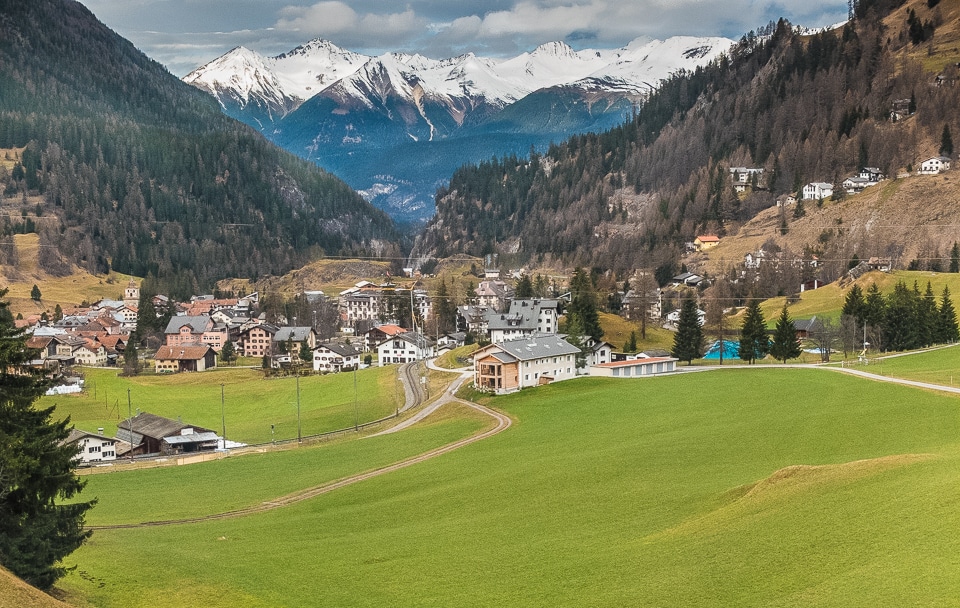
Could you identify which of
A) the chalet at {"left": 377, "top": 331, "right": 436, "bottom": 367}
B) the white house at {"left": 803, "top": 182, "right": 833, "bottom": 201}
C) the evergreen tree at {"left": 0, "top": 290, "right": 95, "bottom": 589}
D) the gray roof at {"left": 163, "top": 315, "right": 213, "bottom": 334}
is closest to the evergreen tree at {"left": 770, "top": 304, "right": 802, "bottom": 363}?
the chalet at {"left": 377, "top": 331, "right": 436, "bottom": 367}

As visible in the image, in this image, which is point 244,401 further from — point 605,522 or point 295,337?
point 605,522

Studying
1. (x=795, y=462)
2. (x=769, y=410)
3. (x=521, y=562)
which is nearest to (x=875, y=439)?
(x=795, y=462)

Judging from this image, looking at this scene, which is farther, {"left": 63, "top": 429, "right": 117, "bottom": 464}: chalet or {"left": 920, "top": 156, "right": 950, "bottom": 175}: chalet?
{"left": 920, "top": 156, "right": 950, "bottom": 175}: chalet

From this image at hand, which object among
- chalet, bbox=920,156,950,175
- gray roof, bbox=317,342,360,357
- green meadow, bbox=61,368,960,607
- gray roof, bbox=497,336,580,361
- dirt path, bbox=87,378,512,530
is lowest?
dirt path, bbox=87,378,512,530

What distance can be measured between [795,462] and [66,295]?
177m

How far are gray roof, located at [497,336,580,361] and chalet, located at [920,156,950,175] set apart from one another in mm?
93664

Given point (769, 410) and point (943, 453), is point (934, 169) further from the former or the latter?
point (943, 453)

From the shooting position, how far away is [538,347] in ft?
254

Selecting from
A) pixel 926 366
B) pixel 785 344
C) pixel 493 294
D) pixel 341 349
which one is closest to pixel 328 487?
pixel 926 366

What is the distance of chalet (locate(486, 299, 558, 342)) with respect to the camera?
10388cm

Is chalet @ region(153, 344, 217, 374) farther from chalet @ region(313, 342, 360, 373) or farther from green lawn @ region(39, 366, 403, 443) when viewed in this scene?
chalet @ region(313, 342, 360, 373)

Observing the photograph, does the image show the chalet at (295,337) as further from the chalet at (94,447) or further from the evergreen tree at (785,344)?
the evergreen tree at (785,344)

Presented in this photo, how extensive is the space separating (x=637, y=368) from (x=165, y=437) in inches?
1488

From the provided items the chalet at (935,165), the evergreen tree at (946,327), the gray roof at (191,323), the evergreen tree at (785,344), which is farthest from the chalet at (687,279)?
the gray roof at (191,323)
